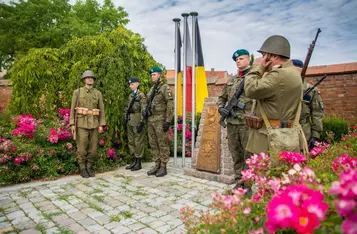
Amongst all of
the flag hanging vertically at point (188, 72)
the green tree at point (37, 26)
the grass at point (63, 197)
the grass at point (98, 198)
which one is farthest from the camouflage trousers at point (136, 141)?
the green tree at point (37, 26)

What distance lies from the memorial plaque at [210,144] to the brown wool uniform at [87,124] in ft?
7.27

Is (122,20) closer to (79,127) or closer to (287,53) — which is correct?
(79,127)

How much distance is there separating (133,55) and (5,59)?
22.4 meters

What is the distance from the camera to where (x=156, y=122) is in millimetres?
5371

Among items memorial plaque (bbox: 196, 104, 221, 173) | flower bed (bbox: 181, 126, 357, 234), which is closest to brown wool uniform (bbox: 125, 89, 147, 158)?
memorial plaque (bbox: 196, 104, 221, 173)

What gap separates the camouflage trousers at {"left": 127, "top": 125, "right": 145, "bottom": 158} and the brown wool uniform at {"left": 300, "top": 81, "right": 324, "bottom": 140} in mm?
3421

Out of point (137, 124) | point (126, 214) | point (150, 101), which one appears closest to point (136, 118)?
point (137, 124)

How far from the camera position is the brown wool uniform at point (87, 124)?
531 cm

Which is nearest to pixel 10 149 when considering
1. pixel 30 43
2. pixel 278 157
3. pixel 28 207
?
pixel 28 207

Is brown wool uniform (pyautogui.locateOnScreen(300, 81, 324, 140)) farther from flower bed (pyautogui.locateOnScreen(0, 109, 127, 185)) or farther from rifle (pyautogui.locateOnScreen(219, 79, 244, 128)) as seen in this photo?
flower bed (pyautogui.locateOnScreen(0, 109, 127, 185))

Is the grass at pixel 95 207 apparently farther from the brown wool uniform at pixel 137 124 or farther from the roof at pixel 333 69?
the roof at pixel 333 69

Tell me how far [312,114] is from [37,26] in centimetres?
2326

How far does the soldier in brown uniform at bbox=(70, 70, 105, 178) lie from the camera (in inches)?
209

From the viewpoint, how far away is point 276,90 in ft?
8.48
